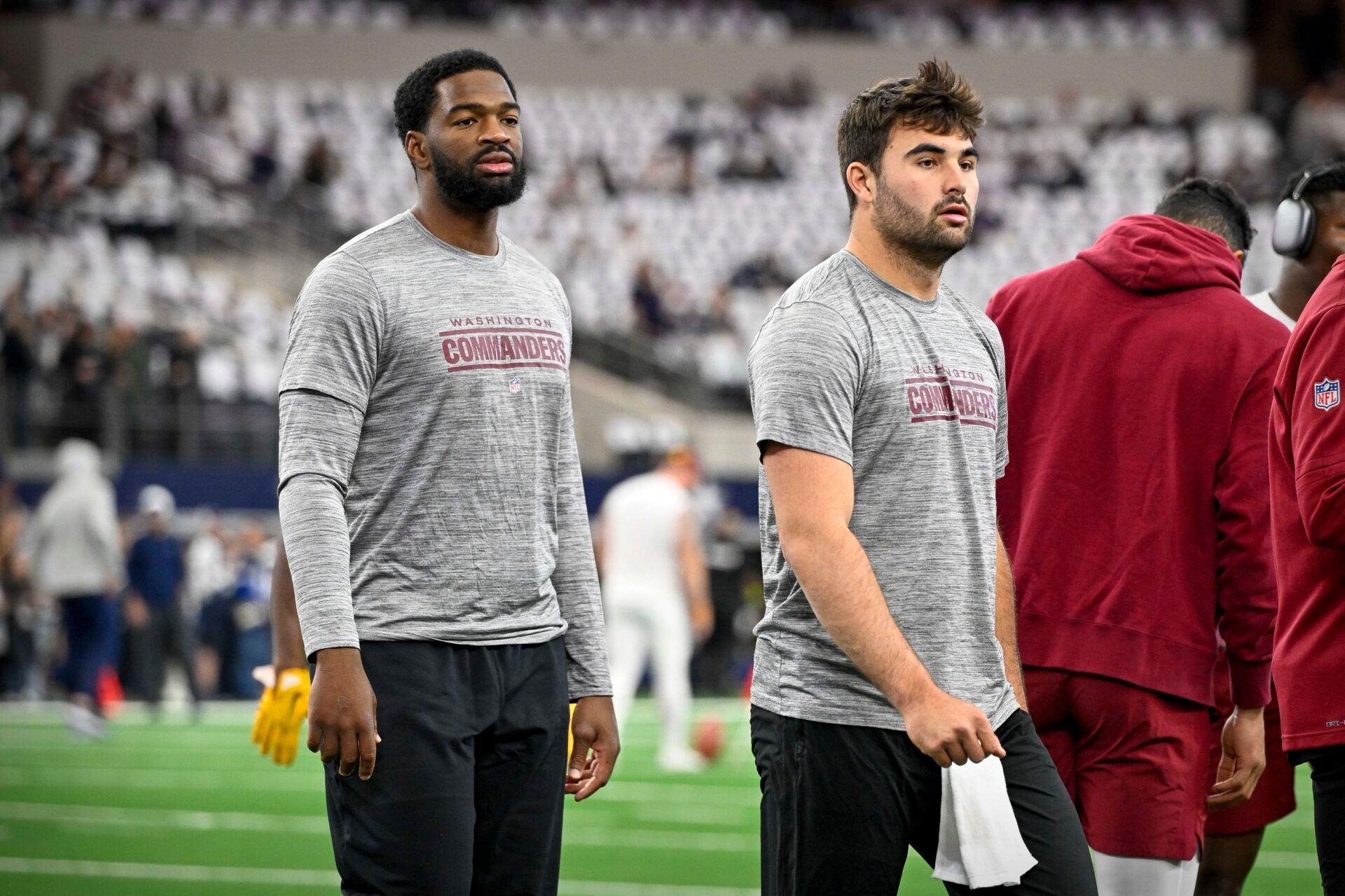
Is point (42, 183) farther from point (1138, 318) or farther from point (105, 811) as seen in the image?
point (1138, 318)

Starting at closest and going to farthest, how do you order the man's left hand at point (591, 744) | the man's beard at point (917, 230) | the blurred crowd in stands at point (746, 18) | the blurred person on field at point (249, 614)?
1. the man's beard at point (917, 230)
2. the man's left hand at point (591, 744)
3. the blurred person on field at point (249, 614)
4. the blurred crowd in stands at point (746, 18)

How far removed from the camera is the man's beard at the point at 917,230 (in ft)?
11.6

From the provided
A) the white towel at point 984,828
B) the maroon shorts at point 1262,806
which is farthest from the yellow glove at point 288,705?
the maroon shorts at point 1262,806

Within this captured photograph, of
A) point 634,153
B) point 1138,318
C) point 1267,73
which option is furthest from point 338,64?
point 1138,318

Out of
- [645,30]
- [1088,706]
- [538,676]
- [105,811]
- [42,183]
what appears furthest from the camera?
[645,30]

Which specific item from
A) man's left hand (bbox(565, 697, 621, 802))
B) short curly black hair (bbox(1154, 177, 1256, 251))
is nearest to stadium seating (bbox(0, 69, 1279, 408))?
short curly black hair (bbox(1154, 177, 1256, 251))

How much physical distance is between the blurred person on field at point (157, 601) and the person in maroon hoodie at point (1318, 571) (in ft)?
43.2

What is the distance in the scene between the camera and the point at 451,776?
3.60 meters

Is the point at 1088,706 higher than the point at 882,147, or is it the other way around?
the point at 882,147

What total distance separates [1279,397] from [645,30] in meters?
29.5

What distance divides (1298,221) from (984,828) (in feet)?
7.63

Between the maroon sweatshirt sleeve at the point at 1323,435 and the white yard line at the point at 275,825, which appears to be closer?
the maroon sweatshirt sleeve at the point at 1323,435

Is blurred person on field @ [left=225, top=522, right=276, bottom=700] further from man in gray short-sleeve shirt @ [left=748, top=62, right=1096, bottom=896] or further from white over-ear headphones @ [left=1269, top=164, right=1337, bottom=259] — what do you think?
man in gray short-sleeve shirt @ [left=748, top=62, right=1096, bottom=896]

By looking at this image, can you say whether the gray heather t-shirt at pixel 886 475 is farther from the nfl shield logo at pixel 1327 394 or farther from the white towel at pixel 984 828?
the nfl shield logo at pixel 1327 394
